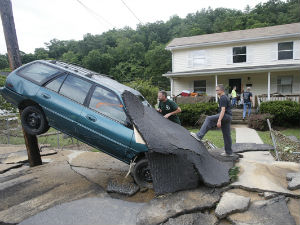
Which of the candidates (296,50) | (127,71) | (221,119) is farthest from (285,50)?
(127,71)

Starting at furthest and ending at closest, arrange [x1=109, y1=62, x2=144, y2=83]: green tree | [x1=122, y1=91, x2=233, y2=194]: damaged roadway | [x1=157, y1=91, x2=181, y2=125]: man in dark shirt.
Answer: [x1=109, y1=62, x2=144, y2=83]: green tree, [x1=157, y1=91, x2=181, y2=125]: man in dark shirt, [x1=122, y1=91, x2=233, y2=194]: damaged roadway

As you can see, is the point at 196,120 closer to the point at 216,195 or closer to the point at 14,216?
the point at 216,195

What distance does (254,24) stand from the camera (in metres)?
28.0

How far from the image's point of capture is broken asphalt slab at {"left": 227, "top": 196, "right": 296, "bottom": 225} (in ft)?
8.79

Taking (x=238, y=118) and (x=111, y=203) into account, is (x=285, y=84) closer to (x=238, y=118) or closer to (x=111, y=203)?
(x=238, y=118)

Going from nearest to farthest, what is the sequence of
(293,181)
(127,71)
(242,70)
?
(293,181)
(242,70)
(127,71)

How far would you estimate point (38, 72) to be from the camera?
4.50 m

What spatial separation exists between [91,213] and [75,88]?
88.3 inches

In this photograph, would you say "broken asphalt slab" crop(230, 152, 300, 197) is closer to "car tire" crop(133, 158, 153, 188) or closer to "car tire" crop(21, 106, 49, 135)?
"car tire" crop(133, 158, 153, 188)

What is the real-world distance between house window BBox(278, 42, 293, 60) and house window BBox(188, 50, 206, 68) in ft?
17.2

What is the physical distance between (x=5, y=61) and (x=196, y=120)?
48914 millimetres

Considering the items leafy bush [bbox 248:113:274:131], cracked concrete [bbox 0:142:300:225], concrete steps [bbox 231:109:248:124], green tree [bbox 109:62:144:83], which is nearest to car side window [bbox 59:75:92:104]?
cracked concrete [bbox 0:142:300:225]

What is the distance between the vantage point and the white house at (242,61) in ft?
50.8

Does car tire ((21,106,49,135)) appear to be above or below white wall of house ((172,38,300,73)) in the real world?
below
